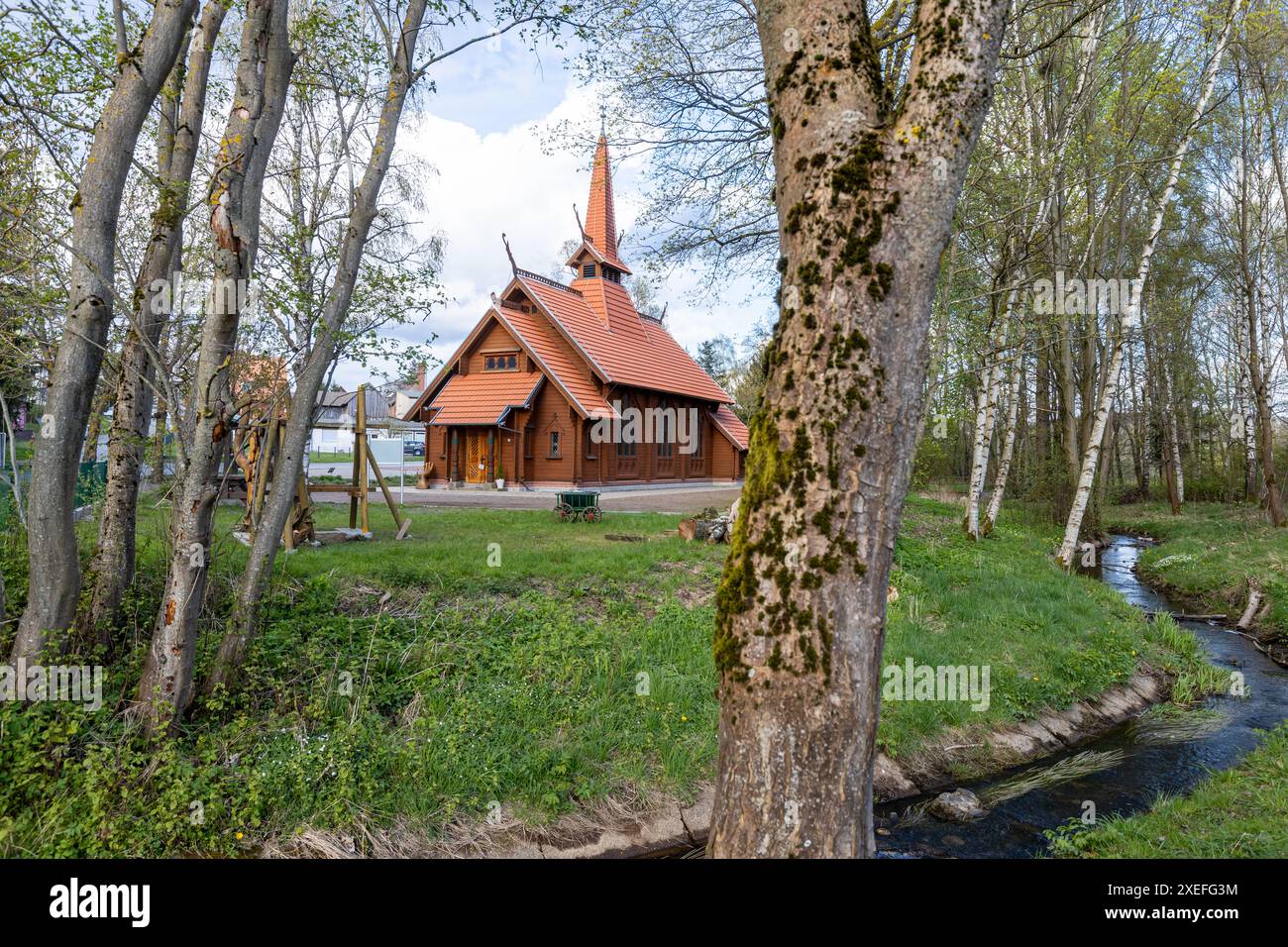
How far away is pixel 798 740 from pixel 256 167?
239 inches

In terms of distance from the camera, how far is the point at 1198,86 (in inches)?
506

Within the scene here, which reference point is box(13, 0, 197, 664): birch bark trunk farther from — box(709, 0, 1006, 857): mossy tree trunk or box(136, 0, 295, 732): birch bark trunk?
box(709, 0, 1006, 857): mossy tree trunk

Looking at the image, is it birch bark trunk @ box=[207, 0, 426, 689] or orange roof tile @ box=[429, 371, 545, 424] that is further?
orange roof tile @ box=[429, 371, 545, 424]

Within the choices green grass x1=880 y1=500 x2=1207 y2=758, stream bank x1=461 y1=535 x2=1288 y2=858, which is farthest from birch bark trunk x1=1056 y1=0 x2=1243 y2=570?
stream bank x1=461 y1=535 x2=1288 y2=858

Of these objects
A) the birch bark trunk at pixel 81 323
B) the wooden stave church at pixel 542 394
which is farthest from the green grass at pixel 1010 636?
the wooden stave church at pixel 542 394

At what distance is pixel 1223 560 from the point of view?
1455cm

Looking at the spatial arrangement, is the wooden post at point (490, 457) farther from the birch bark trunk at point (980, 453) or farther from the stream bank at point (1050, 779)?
the stream bank at point (1050, 779)

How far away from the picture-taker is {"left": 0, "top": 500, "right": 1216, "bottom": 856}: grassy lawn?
14.8 feet

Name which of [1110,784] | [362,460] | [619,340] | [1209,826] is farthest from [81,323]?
[619,340]

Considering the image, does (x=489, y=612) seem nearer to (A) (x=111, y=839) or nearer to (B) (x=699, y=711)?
(B) (x=699, y=711)

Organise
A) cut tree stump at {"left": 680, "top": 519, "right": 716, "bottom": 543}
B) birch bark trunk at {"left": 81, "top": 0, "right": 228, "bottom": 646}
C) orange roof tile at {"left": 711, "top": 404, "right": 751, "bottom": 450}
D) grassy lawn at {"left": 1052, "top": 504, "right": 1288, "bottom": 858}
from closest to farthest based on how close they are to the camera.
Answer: grassy lawn at {"left": 1052, "top": 504, "right": 1288, "bottom": 858}, birch bark trunk at {"left": 81, "top": 0, "right": 228, "bottom": 646}, cut tree stump at {"left": 680, "top": 519, "right": 716, "bottom": 543}, orange roof tile at {"left": 711, "top": 404, "right": 751, "bottom": 450}

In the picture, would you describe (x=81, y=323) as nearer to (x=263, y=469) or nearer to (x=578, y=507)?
(x=263, y=469)

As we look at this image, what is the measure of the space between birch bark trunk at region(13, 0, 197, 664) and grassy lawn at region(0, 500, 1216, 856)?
75 centimetres
